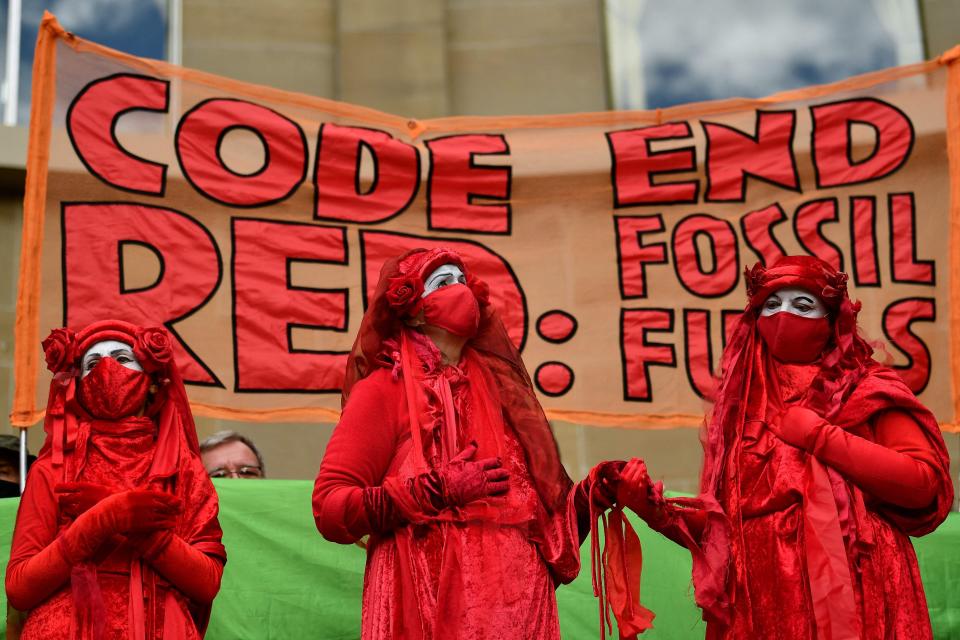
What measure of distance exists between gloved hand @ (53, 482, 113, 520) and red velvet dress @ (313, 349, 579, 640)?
2.24ft

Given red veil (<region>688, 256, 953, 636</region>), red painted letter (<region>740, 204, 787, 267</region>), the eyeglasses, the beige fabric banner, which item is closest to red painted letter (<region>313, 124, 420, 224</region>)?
the beige fabric banner

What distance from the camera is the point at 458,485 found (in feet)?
11.3

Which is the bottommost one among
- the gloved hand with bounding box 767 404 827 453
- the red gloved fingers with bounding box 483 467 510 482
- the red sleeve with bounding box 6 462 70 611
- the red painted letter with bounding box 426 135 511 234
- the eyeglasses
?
the red sleeve with bounding box 6 462 70 611

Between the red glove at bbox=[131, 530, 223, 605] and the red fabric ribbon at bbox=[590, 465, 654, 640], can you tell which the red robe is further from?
the red glove at bbox=[131, 530, 223, 605]

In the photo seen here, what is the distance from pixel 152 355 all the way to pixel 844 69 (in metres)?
5.70

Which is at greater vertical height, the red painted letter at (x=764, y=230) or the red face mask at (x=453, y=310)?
the red painted letter at (x=764, y=230)

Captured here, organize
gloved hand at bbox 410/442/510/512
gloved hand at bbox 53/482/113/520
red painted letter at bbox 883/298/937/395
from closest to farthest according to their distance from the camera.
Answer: gloved hand at bbox 410/442/510/512 < gloved hand at bbox 53/482/113/520 < red painted letter at bbox 883/298/937/395

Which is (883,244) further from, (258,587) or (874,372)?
(258,587)

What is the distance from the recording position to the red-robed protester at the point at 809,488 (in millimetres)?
3797

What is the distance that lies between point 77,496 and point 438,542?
1.02 meters

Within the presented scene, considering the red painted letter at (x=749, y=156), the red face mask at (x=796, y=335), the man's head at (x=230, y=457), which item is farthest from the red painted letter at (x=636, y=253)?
the red face mask at (x=796, y=335)

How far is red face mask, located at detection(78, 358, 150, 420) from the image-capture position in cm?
402

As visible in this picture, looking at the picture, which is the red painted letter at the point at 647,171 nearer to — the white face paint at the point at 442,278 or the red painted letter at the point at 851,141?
the red painted letter at the point at 851,141

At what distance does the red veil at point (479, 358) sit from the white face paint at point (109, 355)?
67 cm
